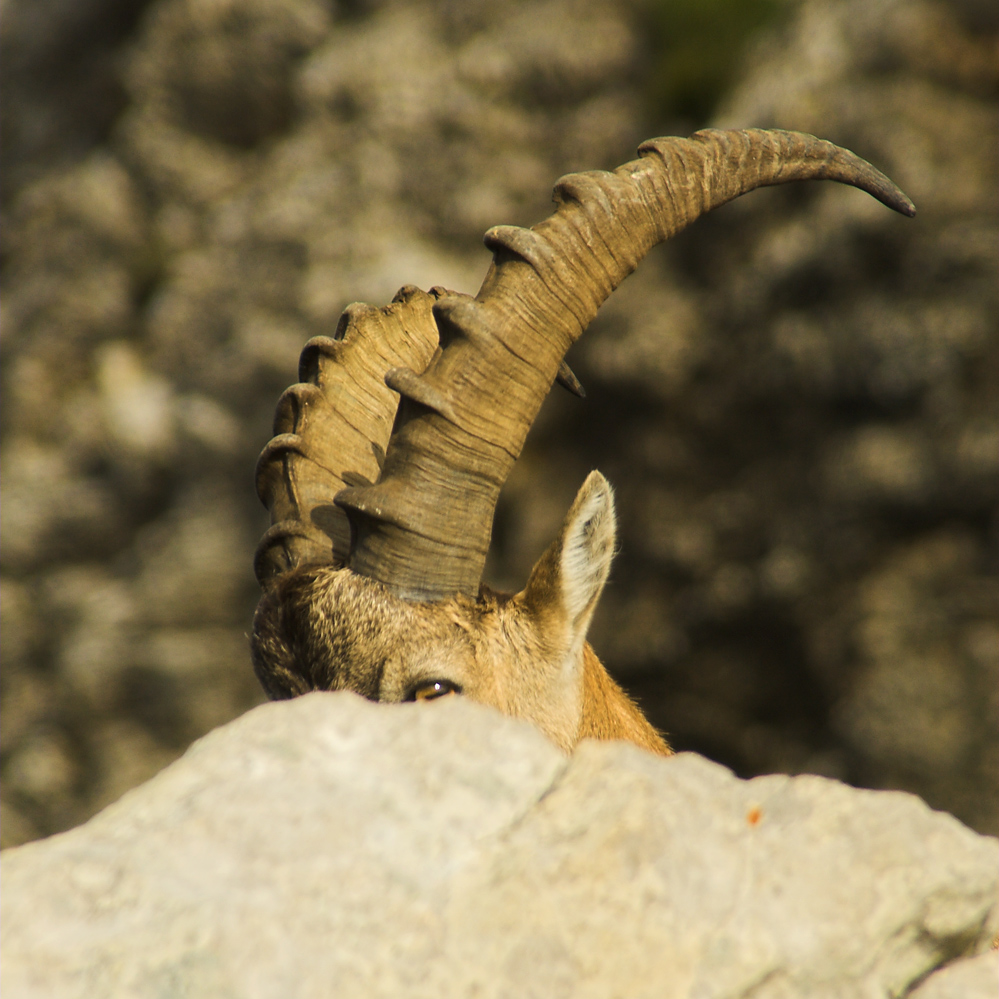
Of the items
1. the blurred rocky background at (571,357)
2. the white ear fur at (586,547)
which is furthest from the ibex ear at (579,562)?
the blurred rocky background at (571,357)

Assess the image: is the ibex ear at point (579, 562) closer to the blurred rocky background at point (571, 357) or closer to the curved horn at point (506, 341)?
the curved horn at point (506, 341)

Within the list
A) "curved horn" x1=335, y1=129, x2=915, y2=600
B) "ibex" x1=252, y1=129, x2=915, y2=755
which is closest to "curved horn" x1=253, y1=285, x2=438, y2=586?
"ibex" x1=252, y1=129, x2=915, y2=755

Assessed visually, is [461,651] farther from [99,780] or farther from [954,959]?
[99,780]

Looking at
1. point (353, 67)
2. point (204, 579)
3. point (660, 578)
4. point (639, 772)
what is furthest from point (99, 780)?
point (639, 772)

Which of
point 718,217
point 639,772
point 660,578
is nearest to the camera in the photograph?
point 639,772

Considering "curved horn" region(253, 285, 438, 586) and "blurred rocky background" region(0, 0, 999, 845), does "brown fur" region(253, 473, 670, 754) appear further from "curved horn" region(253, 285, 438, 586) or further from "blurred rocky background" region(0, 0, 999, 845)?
"blurred rocky background" region(0, 0, 999, 845)

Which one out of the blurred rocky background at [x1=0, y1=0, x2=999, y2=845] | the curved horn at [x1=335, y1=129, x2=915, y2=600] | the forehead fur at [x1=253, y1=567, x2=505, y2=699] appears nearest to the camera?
the curved horn at [x1=335, y1=129, x2=915, y2=600]
